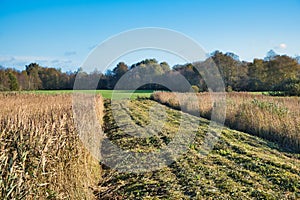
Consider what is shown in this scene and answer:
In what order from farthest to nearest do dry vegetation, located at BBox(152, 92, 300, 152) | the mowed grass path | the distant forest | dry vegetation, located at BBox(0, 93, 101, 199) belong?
the distant forest < dry vegetation, located at BBox(152, 92, 300, 152) < the mowed grass path < dry vegetation, located at BBox(0, 93, 101, 199)

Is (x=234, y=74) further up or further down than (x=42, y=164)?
further up

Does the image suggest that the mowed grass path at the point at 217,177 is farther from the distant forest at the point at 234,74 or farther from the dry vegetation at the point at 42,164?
the distant forest at the point at 234,74

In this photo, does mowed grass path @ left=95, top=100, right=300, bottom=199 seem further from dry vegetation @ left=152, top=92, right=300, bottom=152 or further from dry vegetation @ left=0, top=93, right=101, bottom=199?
dry vegetation @ left=152, top=92, right=300, bottom=152

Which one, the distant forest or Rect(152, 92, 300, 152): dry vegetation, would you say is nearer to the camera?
Rect(152, 92, 300, 152): dry vegetation

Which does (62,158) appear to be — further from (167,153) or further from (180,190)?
(167,153)

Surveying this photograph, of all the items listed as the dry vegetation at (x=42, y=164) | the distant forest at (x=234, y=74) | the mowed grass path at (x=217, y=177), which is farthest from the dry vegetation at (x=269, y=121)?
the distant forest at (x=234, y=74)

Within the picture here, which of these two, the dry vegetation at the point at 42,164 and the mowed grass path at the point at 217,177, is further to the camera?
the mowed grass path at the point at 217,177

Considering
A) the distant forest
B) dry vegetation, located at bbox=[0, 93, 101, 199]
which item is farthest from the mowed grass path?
the distant forest

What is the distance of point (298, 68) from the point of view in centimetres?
3925

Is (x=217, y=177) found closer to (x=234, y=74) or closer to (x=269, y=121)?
(x=269, y=121)

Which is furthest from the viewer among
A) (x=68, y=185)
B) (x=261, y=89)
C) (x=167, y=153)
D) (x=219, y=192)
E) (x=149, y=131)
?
(x=261, y=89)

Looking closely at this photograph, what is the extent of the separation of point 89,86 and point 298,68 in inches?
1202

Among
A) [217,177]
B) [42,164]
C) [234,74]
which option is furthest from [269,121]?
[234,74]

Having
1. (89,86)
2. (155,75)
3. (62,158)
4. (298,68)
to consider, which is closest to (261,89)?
(298,68)
